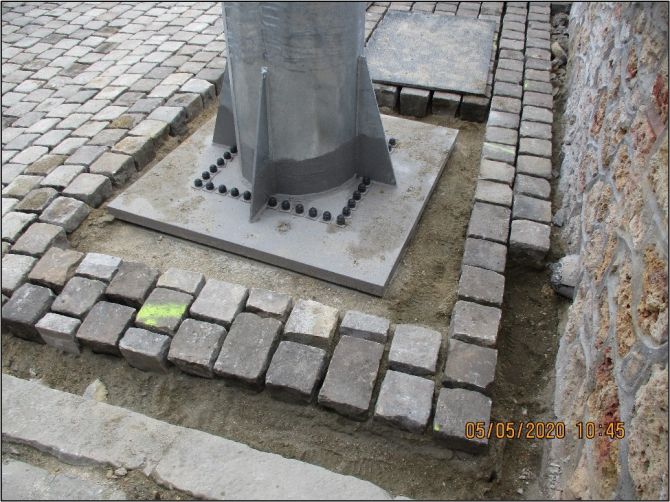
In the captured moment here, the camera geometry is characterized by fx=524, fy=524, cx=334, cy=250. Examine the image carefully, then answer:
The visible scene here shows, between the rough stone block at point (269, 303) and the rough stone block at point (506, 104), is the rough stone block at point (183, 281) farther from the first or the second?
the rough stone block at point (506, 104)

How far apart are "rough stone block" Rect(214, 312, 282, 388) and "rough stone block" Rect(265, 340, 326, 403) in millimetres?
52

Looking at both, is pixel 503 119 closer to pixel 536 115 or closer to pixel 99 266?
pixel 536 115

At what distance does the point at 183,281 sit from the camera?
297cm

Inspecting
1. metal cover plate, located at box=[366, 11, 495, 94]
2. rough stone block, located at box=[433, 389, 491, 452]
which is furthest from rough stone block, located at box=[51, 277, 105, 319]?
metal cover plate, located at box=[366, 11, 495, 94]

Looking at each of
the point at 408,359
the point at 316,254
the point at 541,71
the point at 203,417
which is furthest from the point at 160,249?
the point at 541,71

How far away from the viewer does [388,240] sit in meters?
3.23

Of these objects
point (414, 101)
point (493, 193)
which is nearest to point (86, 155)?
point (414, 101)

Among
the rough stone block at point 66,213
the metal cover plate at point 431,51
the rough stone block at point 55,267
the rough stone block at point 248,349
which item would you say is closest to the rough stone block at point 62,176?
the rough stone block at point 66,213

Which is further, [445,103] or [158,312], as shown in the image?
[445,103]

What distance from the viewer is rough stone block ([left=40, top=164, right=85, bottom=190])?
3660 millimetres

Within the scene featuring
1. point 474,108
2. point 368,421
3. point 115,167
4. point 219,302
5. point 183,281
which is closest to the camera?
point 368,421

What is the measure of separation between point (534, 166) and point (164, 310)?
8.84 feet

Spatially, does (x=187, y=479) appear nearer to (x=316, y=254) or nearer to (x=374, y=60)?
(x=316, y=254)
